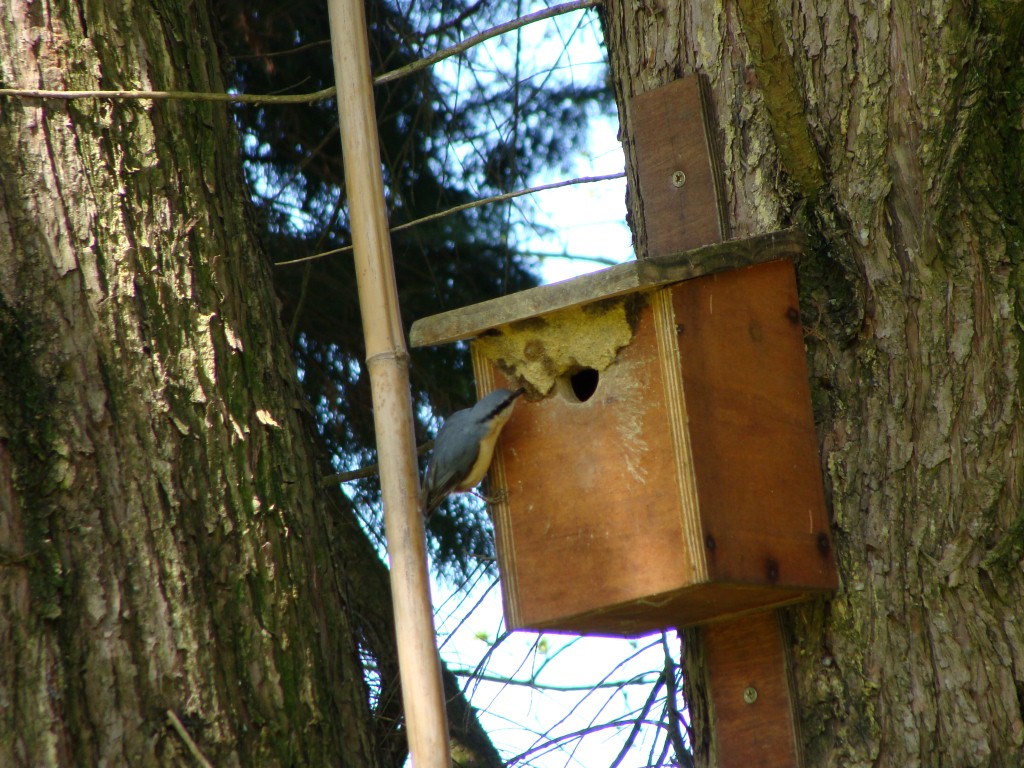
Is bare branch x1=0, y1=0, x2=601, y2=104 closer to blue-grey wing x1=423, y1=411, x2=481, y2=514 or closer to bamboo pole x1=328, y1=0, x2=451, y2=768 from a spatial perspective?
bamboo pole x1=328, y1=0, x2=451, y2=768

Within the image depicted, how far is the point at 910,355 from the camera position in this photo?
2.41 meters

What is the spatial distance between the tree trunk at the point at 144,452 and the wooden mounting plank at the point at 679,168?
86 centimetres

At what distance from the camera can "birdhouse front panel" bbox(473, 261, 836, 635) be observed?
2309 millimetres

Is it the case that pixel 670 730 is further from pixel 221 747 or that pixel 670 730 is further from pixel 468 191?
pixel 468 191

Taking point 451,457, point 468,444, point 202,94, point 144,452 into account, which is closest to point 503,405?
point 468,444

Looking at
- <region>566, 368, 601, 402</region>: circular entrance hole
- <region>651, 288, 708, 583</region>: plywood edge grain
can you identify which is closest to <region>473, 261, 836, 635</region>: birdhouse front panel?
<region>651, 288, 708, 583</region>: plywood edge grain

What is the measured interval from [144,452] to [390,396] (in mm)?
444

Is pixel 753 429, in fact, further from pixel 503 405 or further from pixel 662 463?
pixel 503 405

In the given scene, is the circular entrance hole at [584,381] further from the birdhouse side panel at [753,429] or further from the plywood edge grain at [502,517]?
the birdhouse side panel at [753,429]

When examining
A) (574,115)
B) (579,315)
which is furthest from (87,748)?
(574,115)

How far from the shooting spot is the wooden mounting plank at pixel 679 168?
8.96 ft

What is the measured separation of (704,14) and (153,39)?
3.73ft

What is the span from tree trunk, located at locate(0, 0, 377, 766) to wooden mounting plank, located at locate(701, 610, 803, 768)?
70 cm

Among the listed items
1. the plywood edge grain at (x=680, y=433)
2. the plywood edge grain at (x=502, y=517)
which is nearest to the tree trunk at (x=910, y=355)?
the plywood edge grain at (x=680, y=433)
